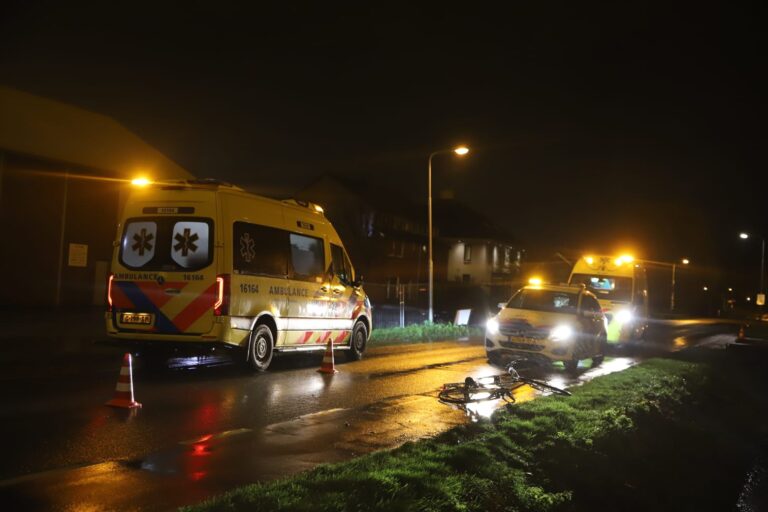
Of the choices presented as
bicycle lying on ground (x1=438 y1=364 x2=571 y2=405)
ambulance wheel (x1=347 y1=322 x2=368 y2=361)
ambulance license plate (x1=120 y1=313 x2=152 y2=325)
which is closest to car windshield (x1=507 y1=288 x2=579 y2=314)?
ambulance wheel (x1=347 y1=322 x2=368 y2=361)

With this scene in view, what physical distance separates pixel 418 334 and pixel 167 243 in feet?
37.8

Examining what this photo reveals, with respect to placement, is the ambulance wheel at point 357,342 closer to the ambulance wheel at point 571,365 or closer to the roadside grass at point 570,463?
the ambulance wheel at point 571,365

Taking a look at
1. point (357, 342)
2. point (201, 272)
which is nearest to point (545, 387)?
point (357, 342)

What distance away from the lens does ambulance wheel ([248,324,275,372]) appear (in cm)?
1137

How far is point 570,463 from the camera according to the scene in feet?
22.6

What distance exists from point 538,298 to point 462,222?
48592 mm

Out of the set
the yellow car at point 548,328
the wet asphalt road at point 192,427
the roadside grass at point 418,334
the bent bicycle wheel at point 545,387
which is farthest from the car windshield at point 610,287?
the bent bicycle wheel at point 545,387

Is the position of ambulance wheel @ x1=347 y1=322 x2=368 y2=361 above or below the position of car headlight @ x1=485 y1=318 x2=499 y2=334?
below

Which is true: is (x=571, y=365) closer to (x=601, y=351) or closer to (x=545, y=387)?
(x=601, y=351)

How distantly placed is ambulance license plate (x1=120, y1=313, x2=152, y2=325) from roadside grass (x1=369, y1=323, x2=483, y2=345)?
344 inches

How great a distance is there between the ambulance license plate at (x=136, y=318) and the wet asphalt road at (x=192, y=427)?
89 cm

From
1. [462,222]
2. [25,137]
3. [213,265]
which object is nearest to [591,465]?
[213,265]

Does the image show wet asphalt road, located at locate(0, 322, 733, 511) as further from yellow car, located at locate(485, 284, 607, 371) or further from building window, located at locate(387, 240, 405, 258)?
building window, located at locate(387, 240, 405, 258)

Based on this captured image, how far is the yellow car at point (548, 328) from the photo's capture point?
1356cm
